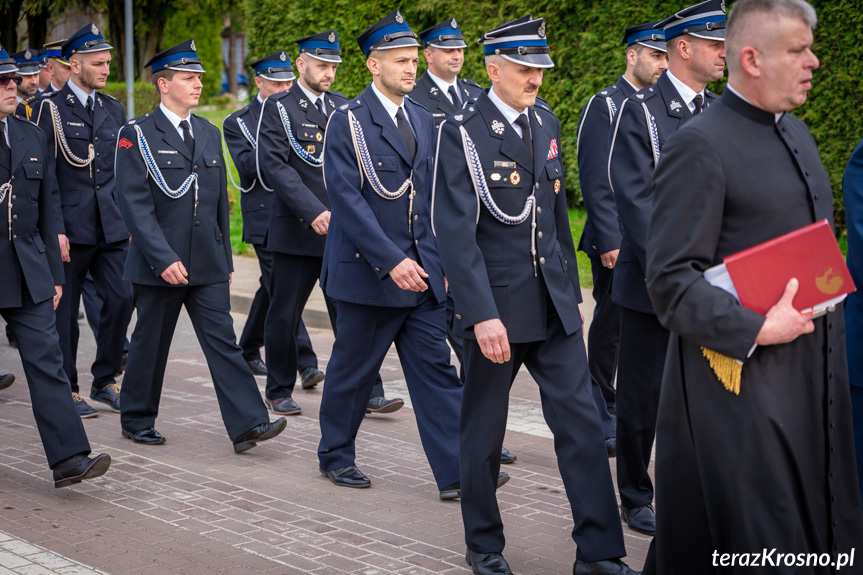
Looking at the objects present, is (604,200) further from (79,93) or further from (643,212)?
(79,93)

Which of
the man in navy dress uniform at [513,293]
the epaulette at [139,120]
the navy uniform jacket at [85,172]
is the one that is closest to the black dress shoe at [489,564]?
the man in navy dress uniform at [513,293]

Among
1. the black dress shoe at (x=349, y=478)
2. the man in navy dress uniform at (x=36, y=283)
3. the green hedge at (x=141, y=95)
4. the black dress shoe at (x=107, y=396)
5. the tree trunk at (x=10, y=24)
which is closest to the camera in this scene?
the man in navy dress uniform at (x=36, y=283)

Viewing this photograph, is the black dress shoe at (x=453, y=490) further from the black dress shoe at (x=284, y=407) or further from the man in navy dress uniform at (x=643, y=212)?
the black dress shoe at (x=284, y=407)

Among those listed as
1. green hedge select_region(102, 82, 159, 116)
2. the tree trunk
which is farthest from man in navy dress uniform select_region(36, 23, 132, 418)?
green hedge select_region(102, 82, 159, 116)

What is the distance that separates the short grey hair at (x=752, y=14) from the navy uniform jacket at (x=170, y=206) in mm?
3921

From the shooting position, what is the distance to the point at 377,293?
5801mm

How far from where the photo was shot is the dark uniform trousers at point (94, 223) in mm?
7969

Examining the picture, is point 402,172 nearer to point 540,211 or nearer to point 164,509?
point 540,211

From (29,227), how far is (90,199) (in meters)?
2.26

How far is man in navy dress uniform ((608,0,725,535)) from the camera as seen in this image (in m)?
5.15

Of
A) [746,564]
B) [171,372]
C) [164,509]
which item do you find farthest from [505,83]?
[171,372]

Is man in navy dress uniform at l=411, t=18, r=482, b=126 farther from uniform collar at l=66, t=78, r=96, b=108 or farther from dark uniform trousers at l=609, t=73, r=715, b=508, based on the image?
dark uniform trousers at l=609, t=73, r=715, b=508


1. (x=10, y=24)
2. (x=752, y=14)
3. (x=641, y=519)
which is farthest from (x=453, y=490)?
(x=10, y=24)

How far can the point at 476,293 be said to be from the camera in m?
4.39
